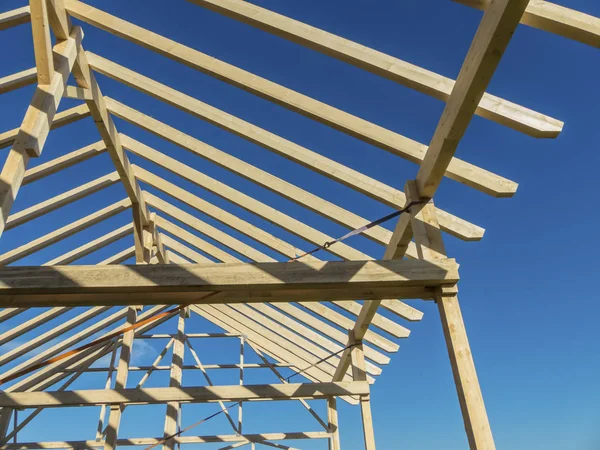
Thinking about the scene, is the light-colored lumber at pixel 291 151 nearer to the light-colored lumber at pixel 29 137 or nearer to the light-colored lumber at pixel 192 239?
the light-colored lumber at pixel 29 137

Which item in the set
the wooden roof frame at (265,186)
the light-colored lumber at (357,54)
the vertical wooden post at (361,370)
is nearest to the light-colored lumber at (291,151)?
the wooden roof frame at (265,186)

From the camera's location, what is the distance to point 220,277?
3393mm

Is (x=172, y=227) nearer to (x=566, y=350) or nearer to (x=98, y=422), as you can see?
(x=98, y=422)

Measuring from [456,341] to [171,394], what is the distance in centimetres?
494

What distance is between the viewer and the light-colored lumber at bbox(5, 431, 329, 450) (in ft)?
27.5

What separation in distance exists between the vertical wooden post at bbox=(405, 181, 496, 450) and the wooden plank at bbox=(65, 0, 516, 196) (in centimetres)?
39

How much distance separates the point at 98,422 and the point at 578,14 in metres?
10.8

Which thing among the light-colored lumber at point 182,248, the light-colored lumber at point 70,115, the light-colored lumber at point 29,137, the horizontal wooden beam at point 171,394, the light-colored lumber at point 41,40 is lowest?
the horizontal wooden beam at point 171,394

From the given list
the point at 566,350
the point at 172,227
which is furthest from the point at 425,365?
the point at 172,227

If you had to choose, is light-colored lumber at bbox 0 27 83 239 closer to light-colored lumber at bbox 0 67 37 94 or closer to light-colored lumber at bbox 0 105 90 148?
light-colored lumber at bbox 0 67 37 94

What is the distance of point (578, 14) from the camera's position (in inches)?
86.0

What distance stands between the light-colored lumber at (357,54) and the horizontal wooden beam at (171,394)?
4.60m

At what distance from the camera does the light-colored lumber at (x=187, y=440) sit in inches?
330

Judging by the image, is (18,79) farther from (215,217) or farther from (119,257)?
(119,257)
